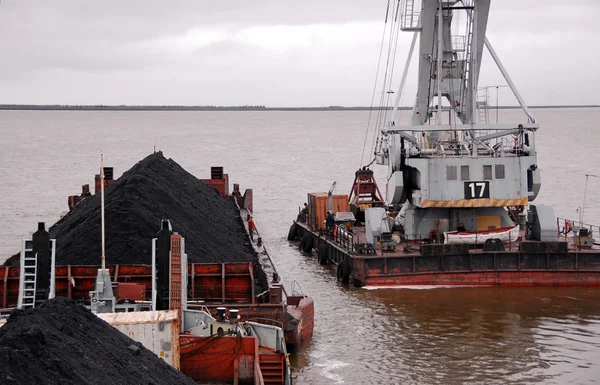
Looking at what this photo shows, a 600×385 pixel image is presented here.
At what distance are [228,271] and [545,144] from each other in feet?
356

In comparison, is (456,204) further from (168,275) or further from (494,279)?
(168,275)

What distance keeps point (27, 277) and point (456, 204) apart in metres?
16.8

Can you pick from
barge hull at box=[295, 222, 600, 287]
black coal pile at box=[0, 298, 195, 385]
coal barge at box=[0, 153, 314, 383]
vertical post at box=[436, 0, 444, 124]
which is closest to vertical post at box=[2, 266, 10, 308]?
coal barge at box=[0, 153, 314, 383]

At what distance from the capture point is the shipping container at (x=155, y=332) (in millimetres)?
17062

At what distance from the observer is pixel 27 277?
806 inches

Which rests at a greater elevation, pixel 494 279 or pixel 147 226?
pixel 147 226

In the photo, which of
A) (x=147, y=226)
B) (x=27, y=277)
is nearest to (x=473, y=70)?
(x=147, y=226)

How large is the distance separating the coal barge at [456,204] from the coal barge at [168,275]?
3862 millimetres

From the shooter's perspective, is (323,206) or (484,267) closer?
(484,267)

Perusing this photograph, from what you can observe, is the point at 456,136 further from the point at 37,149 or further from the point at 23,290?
the point at 37,149

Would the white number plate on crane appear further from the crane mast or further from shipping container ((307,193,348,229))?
shipping container ((307,193,348,229))

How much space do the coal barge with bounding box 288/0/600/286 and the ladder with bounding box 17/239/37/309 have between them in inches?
541

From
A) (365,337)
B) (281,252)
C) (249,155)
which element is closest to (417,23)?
(281,252)

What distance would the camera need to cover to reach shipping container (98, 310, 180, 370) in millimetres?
17062
